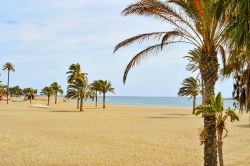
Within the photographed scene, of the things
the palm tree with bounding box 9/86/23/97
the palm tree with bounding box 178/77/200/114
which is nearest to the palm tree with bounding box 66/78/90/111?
the palm tree with bounding box 178/77/200/114

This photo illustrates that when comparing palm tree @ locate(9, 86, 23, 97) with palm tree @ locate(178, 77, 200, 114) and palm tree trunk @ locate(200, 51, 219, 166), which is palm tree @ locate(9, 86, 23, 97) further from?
palm tree trunk @ locate(200, 51, 219, 166)

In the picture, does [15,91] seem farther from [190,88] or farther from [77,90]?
[190,88]

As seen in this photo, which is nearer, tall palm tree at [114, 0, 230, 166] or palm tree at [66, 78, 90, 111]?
tall palm tree at [114, 0, 230, 166]

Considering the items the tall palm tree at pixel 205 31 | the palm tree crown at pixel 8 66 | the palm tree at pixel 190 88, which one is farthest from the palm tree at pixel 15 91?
the tall palm tree at pixel 205 31

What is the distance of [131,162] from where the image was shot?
15930 millimetres

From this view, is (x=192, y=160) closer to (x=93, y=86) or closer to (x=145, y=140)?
(x=145, y=140)

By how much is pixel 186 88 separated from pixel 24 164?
4872 cm

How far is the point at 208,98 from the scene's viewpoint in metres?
12.6

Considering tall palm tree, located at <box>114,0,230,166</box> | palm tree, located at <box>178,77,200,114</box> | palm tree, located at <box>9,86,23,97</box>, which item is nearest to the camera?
tall palm tree, located at <box>114,0,230,166</box>

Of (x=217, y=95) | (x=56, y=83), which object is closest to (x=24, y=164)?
(x=217, y=95)

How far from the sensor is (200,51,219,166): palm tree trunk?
1244cm

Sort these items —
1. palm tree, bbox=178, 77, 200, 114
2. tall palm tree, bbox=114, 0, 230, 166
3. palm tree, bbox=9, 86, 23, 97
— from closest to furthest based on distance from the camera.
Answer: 1. tall palm tree, bbox=114, 0, 230, 166
2. palm tree, bbox=178, 77, 200, 114
3. palm tree, bbox=9, 86, 23, 97

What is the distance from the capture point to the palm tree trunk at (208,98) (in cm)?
1244

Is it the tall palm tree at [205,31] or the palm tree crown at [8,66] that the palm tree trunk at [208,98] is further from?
the palm tree crown at [8,66]
